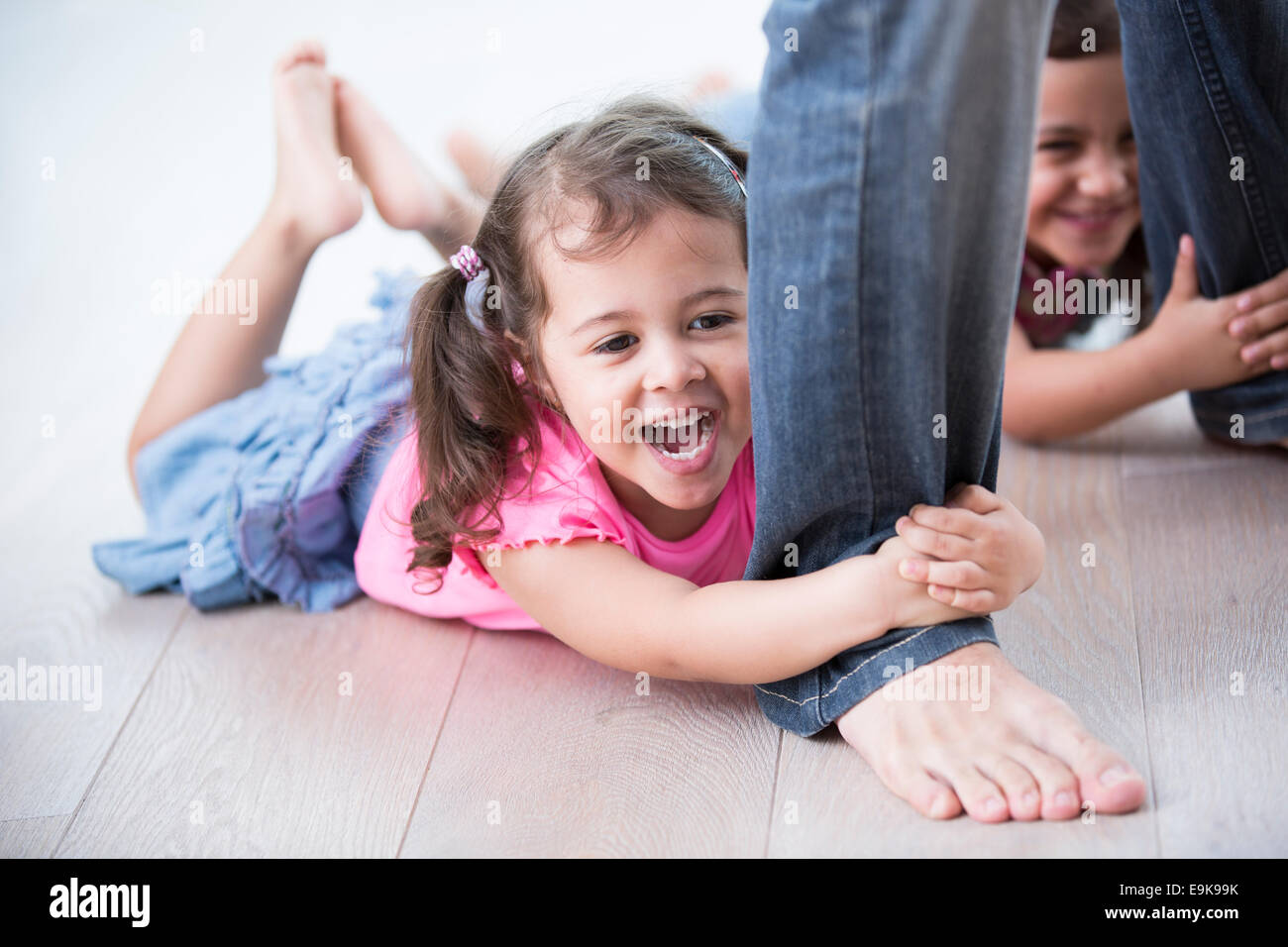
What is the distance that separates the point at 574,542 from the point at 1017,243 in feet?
1.38

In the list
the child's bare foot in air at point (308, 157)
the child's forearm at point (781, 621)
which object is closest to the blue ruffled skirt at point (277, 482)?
the child's bare foot in air at point (308, 157)

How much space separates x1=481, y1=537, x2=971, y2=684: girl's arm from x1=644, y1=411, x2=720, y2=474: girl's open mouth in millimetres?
84

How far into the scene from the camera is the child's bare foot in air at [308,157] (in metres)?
1.50

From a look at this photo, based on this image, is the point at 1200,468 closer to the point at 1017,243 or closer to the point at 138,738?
the point at 1017,243

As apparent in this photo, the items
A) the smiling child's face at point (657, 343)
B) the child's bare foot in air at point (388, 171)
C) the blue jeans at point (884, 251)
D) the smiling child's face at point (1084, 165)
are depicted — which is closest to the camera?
the blue jeans at point (884, 251)

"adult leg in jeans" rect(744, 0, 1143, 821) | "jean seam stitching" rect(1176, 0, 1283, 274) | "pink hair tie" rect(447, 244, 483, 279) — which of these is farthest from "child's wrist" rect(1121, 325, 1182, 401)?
"pink hair tie" rect(447, 244, 483, 279)

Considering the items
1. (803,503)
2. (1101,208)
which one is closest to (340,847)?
(803,503)

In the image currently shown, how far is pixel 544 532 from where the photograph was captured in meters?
1.10

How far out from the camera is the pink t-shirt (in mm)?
1111

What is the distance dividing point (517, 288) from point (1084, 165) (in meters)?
0.73

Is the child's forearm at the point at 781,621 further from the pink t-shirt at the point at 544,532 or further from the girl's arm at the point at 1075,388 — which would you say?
the girl's arm at the point at 1075,388

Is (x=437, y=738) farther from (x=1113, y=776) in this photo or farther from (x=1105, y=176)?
(x=1105, y=176)

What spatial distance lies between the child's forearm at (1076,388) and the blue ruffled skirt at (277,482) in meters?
0.66

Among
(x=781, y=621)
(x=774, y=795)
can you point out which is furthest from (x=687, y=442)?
(x=774, y=795)
